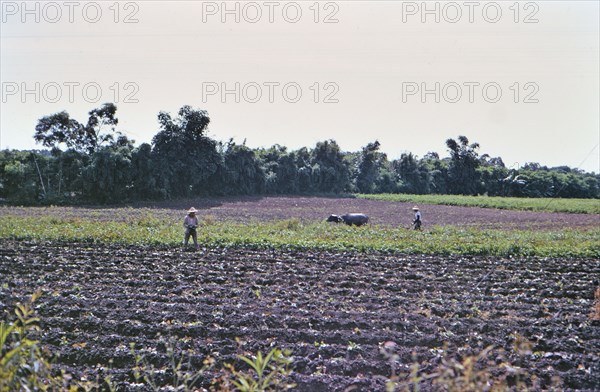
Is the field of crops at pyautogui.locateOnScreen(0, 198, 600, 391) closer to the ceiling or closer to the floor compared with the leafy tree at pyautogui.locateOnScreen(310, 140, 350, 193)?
closer to the floor

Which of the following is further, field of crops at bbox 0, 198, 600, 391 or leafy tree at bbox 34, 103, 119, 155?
leafy tree at bbox 34, 103, 119, 155

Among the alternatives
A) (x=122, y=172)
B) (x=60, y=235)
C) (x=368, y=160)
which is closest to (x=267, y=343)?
(x=60, y=235)

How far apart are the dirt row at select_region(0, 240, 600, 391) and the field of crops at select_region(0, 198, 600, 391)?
A: 31mm

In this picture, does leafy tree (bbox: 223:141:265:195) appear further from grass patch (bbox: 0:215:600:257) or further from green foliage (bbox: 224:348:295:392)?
green foliage (bbox: 224:348:295:392)

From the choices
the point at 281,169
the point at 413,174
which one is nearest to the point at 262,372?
the point at 281,169

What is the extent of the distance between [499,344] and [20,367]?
6.70 m

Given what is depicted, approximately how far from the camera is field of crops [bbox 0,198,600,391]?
730 cm

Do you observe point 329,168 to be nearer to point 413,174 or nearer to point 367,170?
point 367,170

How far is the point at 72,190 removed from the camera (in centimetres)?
4262

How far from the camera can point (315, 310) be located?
10.1m

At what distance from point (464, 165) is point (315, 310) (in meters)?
64.0

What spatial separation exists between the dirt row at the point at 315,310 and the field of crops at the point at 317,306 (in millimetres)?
31

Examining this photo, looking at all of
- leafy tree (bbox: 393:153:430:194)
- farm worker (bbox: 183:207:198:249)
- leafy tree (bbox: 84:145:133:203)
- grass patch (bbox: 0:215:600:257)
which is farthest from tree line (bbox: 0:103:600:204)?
farm worker (bbox: 183:207:198:249)

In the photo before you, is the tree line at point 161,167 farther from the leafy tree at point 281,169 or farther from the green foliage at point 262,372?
the green foliage at point 262,372
